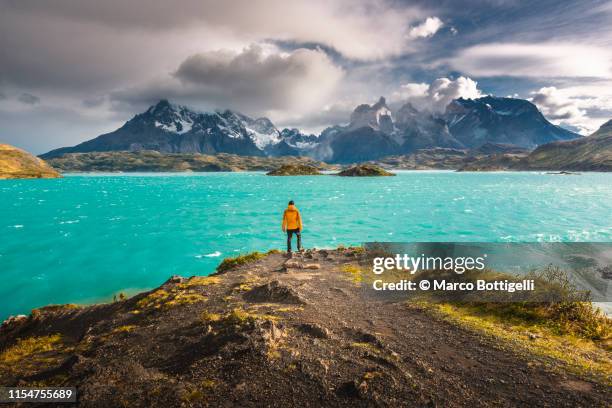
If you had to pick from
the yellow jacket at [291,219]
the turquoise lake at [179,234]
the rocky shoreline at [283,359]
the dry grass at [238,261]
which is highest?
the yellow jacket at [291,219]

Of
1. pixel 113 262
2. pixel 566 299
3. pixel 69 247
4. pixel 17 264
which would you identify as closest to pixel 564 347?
pixel 566 299

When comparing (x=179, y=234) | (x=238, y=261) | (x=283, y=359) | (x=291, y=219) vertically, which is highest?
(x=291, y=219)

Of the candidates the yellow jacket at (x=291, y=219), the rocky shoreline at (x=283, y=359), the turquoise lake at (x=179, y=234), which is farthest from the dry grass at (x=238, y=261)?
the turquoise lake at (x=179, y=234)

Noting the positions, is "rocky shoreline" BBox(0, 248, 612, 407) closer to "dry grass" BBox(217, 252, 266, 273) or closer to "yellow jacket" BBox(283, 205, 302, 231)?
"dry grass" BBox(217, 252, 266, 273)

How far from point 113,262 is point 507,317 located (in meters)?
38.9

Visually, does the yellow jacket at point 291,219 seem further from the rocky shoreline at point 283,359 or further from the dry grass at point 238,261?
the rocky shoreline at point 283,359

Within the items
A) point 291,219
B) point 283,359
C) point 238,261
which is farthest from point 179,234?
point 283,359

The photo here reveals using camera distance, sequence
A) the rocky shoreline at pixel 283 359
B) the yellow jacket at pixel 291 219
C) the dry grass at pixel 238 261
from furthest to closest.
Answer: the yellow jacket at pixel 291 219, the dry grass at pixel 238 261, the rocky shoreline at pixel 283 359

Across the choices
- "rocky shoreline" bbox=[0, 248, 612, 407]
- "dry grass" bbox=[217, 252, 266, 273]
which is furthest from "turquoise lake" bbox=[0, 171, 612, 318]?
"rocky shoreline" bbox=[0, 248, 612, 407]

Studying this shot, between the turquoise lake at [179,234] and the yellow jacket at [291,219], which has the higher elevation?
the yellow jacket at [291,219]

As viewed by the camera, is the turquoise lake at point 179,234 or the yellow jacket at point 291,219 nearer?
the yellow jacket at point 291,219

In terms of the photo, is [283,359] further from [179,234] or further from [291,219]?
[179,234]

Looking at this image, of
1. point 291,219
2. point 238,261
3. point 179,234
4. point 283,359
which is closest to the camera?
point 283,359

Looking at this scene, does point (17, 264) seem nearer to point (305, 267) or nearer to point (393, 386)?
point (305, 267)
